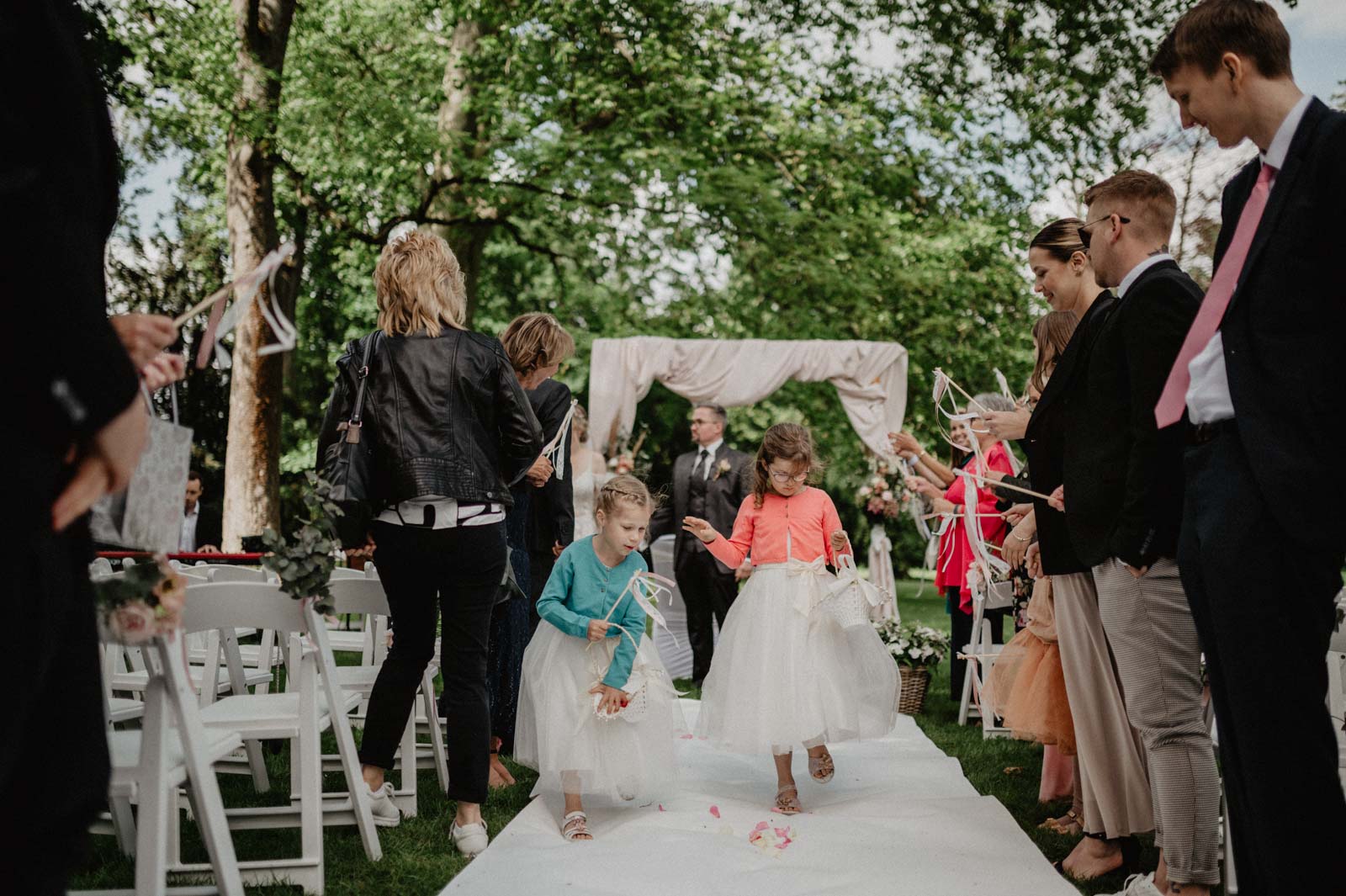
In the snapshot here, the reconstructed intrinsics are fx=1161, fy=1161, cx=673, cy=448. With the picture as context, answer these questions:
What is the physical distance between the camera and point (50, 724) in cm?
162

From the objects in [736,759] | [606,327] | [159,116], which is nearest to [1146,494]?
[736,759]

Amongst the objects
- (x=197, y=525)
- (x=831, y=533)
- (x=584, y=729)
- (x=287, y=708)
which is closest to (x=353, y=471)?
(x=287, y=708)

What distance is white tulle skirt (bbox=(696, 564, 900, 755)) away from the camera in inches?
192

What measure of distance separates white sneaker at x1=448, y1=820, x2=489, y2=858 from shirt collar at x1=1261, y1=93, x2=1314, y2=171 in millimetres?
3264

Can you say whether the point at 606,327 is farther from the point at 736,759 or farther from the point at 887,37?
the point at 736,759

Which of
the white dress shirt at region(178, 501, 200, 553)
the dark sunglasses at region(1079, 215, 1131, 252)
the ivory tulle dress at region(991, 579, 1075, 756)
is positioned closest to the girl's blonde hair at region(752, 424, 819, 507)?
the ivory tulle dress at region(991, 579, 1075, 756)

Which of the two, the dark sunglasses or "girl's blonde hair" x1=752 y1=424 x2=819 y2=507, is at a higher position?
the dark sunglasses

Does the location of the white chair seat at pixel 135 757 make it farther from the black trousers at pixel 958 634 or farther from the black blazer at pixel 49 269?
the black trousers at pixel 958 634

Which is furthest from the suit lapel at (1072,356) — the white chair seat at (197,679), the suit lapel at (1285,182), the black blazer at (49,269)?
the white chair seat at (197,679)

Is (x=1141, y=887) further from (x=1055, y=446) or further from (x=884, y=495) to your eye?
(x=884, y=495)

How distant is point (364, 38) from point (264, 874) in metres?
14.4

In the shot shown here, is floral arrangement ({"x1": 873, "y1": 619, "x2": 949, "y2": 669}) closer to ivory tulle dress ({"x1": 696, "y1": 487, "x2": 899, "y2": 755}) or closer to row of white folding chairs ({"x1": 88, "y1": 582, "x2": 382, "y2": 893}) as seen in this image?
ivory tulle dress ({"x1": 696, "y1": 487, "x2": 899, "y2": 755})

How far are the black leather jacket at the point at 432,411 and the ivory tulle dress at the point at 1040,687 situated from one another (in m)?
2.11

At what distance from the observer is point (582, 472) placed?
902 cm
